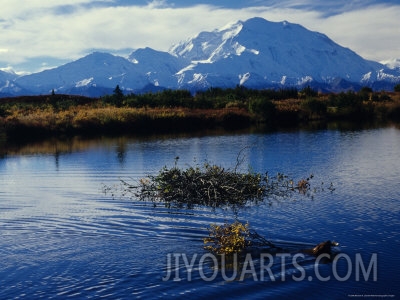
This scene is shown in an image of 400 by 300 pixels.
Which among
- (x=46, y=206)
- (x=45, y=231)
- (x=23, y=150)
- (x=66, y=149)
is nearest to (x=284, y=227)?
(x=45, y=231)

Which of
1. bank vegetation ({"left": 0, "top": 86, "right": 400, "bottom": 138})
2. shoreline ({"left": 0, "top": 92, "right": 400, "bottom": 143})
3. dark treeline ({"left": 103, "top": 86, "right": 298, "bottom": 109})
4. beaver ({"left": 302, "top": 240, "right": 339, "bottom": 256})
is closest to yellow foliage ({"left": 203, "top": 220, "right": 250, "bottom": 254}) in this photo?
beaver ({"left": 302, "top": 240, "right": 339, "bottom": 256})

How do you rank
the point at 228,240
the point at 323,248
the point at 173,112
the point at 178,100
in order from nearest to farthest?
the point at 323,248
the point at 228,240
the point at 173,112
the point at 178,100

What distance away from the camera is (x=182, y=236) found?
60.6 ft

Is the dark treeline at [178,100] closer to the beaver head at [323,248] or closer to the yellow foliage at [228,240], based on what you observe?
the yellow foliage at [228,240]

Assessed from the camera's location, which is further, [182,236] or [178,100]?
[178,100]

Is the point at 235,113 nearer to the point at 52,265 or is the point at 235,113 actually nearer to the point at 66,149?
the point at 66,149

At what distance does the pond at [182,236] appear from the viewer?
14.2 meters

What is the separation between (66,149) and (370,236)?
3545cm

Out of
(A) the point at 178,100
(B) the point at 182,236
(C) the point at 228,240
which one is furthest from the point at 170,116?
(C) the point at 228,240

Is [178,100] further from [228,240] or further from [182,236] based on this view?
[228,240]

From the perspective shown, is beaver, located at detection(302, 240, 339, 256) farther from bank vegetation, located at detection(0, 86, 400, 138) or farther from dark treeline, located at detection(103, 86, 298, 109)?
dark treeline, located at detection(103, 86, 298, 109)

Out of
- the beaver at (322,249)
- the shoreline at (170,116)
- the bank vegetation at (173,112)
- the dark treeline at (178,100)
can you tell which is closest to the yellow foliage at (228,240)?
the beaver at (322,249)

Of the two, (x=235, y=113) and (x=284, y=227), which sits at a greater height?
(x=235, y=113)

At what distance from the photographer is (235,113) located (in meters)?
73.8
